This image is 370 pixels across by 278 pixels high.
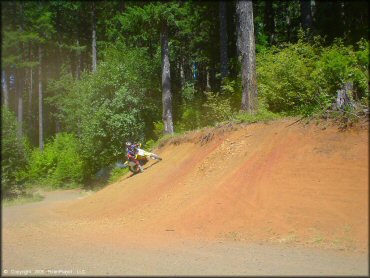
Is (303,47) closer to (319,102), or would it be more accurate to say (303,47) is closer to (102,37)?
(319,102)

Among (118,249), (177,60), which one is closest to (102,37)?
(177,60)

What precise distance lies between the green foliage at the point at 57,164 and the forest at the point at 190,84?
0.09m

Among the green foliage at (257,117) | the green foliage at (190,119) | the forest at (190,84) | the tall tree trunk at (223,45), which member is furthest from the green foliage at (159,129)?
the green foliage at (257,117)

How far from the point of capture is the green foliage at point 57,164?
39.4 feet

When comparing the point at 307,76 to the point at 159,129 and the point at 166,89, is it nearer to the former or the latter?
the point at 166,89

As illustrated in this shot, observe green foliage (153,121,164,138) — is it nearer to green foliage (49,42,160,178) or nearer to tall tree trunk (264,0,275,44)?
green foliage (49,42,160,178)

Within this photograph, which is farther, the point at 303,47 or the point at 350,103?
the point at 303,47

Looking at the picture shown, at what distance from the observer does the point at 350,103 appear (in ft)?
35.8

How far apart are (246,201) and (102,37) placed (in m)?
34.1

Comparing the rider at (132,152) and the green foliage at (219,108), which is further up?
the green foliage at (219,108)

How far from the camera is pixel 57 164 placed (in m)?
19.0

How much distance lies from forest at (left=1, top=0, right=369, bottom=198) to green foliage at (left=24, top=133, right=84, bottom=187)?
92mm

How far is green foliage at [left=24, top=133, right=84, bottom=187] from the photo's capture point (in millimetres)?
12008

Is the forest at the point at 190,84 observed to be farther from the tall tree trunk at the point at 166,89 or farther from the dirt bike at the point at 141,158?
the dirt bike at the point at 141,158
